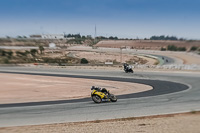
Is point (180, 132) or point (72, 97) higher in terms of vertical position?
point (180, 132)

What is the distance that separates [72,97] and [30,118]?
36.0 ft

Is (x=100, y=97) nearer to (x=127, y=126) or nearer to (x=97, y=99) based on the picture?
(x=97, y=99)

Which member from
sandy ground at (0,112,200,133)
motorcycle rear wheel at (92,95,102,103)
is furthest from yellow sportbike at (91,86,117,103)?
sandy ground at (0,112,200,133)

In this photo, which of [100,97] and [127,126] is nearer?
[127,126]

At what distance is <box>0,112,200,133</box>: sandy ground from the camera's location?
→ 15.2 m

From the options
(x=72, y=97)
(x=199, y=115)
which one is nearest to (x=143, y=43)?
(x=72, y=97)

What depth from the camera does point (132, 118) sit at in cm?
1858

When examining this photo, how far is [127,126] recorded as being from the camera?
1623cm

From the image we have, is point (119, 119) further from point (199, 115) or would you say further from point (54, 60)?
point (54, 60)

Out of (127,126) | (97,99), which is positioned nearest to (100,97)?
(97,99)

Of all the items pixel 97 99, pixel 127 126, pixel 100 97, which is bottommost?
pixel 97 99

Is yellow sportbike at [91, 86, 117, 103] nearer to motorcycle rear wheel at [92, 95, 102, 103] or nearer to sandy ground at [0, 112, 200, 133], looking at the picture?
motorcycle rear wheel at [92, 95, 102, 103]

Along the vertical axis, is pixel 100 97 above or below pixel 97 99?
above

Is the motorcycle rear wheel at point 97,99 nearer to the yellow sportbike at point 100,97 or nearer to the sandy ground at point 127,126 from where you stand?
the yellow sportbike at point 100,97
